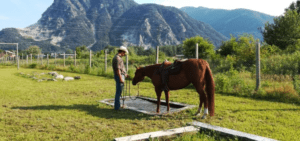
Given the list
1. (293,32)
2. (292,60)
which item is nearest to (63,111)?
(292,60)

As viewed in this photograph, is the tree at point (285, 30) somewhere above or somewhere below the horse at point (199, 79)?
above

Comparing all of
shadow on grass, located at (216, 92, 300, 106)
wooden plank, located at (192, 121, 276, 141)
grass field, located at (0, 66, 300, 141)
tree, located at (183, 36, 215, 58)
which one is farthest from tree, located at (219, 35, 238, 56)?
wooden plank, located at (192, 121, 276, 141)

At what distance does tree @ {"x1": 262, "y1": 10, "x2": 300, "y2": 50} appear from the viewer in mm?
30047

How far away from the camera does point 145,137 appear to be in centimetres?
393

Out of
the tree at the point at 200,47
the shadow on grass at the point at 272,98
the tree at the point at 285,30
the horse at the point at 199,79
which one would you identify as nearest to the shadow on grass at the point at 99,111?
the horse at the point at 199,79

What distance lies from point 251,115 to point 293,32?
31322mm

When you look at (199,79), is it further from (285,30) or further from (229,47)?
(229,47)

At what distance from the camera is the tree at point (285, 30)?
1183 inches

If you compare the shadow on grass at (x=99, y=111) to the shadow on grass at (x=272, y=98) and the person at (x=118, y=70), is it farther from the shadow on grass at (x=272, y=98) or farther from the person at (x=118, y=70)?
the shadow on grass at (x=272, y=98)

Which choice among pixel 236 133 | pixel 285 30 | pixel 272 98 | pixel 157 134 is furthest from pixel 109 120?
pixel 285 30

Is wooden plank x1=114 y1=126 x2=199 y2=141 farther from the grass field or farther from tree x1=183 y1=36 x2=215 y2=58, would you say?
tree x1=183 y1=36 x2=215 y2=58

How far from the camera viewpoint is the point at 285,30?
104 feet

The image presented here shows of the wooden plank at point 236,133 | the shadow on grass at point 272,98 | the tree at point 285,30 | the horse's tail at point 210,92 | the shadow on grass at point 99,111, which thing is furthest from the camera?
the tree at point 285,30

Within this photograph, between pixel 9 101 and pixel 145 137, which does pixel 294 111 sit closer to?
pixel 145 137
